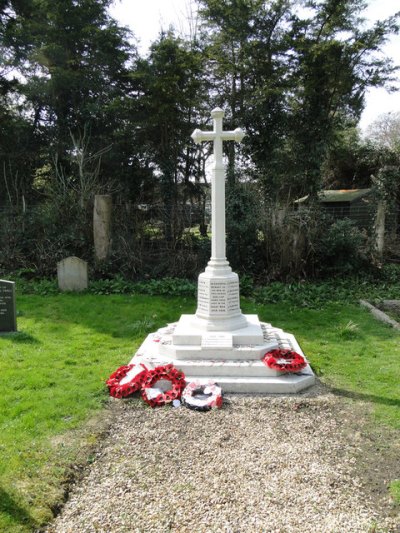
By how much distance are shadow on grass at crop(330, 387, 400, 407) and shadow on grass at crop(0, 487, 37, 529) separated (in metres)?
3.25

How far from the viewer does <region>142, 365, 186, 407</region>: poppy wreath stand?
420cm

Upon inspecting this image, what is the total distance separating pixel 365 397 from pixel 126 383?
2.62 m

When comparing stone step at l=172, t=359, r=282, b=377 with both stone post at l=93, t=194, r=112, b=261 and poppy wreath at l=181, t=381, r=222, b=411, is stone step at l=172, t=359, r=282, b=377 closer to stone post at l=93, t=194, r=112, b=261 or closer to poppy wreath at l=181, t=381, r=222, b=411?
poppy wreath at l=181, t=381, r=222, b=411

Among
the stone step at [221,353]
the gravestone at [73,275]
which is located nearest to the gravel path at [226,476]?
the stone step at [221,353]

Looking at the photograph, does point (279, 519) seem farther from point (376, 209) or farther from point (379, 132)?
point (379, 132)

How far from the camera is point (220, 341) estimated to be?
5035 mm

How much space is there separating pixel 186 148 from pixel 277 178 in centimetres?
356

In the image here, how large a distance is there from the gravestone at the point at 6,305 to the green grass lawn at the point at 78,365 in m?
0.27

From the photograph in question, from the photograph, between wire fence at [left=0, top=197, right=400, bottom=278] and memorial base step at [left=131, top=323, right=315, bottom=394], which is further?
wire fence at [left=0, top=197, right=400, bottom=278]

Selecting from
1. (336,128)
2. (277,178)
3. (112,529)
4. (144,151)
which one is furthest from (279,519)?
(336,128)

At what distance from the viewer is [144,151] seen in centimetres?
1394

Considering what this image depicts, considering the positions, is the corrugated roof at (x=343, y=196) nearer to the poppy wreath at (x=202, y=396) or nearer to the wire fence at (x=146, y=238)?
the wire fence at (x=146, y=238)

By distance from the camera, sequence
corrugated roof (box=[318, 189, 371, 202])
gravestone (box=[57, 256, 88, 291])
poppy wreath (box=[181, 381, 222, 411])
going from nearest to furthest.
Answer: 1. poppy wreath (box=[181, 381, 222, 411])
2. gravestone (box=[57, 256, 88, 291])
3. corrugated roof (box=[318, 189, 371, 202])

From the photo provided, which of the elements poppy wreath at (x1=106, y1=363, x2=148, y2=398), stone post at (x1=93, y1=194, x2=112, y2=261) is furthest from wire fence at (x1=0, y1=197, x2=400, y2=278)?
poppy wreath at (x1=106, y1=363, x2=148, y2=398)
